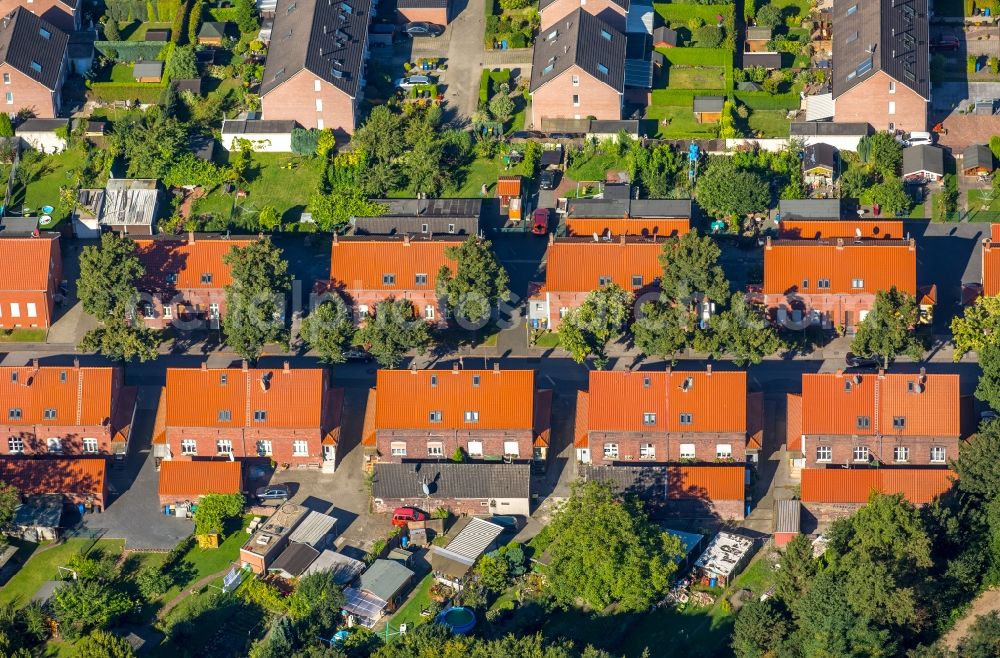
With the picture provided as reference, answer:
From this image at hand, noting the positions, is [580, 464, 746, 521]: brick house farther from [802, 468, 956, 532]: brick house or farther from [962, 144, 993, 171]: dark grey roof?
[962, 144, 993, 171]: dark grey roof

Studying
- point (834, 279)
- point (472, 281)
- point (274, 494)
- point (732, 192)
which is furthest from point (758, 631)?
point (732, 192)

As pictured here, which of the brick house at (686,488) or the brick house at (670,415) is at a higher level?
the brick house at (670,415)

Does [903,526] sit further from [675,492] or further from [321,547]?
[321,547]

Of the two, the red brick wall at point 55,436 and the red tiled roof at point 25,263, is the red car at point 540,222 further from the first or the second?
the red brick wall at point 55,436

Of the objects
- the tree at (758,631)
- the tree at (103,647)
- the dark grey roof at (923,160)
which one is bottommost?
the tree at (103,647)

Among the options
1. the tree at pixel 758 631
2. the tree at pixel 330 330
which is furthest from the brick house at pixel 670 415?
the tree at pixel 330 330

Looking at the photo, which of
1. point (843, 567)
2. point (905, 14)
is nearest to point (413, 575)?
point (843, 567)

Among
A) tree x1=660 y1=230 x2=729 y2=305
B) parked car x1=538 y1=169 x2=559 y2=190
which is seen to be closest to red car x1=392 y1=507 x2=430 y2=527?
tree x1=660 y1=230 x2=729 y2=305
